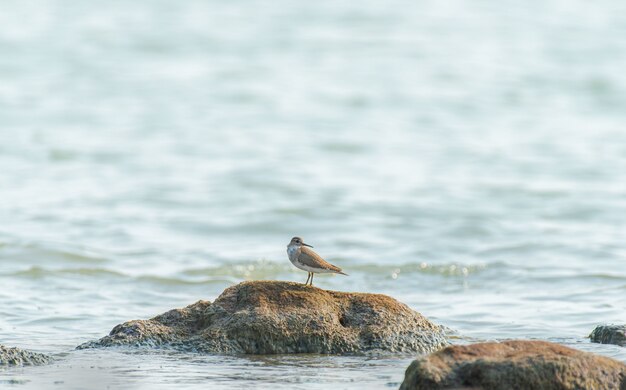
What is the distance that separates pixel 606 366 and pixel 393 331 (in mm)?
2123

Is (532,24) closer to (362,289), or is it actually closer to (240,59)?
(240,59)

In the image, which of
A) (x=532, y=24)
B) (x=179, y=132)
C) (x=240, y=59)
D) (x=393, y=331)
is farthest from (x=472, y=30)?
(x=393, y=331)

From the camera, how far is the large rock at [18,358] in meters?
7.33

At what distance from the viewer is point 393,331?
7.77 meters

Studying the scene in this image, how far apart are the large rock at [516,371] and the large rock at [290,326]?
1.72 m

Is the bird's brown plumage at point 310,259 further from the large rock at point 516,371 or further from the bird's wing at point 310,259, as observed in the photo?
the large rock at point 516,371

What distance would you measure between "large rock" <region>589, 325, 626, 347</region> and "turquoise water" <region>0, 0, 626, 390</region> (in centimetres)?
15

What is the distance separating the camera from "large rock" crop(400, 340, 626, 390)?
5.75 m

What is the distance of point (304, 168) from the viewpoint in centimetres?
1992

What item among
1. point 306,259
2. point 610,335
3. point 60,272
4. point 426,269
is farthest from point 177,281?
point 610,335

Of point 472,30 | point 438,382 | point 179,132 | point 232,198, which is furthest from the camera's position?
point 472,30

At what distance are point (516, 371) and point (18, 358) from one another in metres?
3.68

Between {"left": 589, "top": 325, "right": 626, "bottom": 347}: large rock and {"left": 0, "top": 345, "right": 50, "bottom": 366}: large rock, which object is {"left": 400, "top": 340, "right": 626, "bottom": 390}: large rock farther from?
{"left": 0, "top": 345, "right": 50, "bottom": 366}: large rock

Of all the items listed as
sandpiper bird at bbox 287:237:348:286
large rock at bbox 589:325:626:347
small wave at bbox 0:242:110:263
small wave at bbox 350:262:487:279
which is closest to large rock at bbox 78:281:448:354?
sandpiper bird at bbox 287:237:348:286
